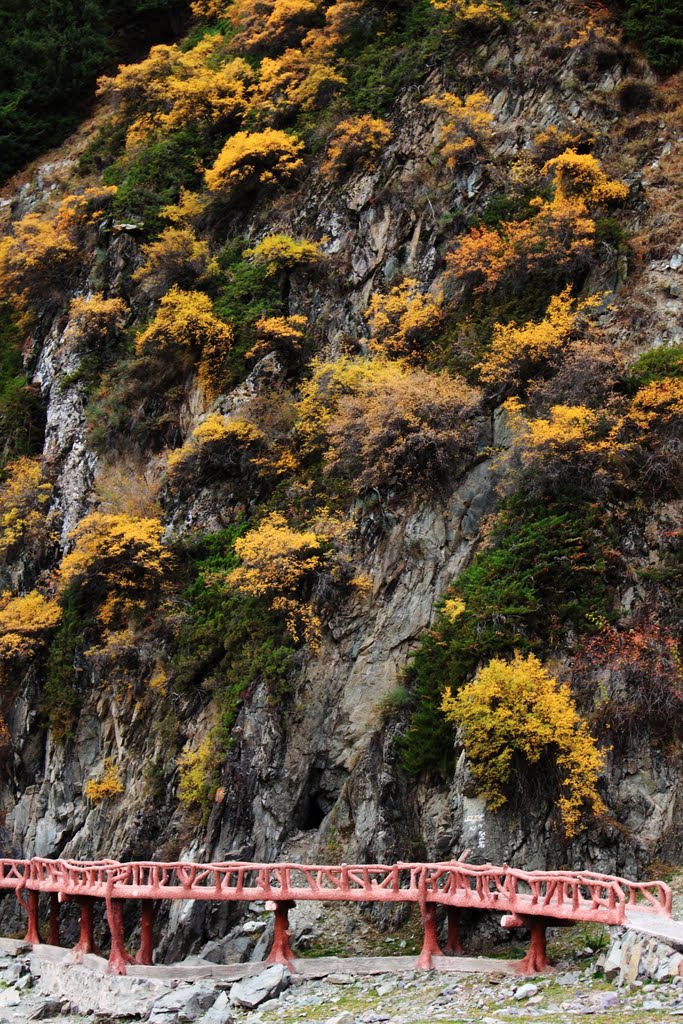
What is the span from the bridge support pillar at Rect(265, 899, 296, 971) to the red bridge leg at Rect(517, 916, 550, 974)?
12.7ft

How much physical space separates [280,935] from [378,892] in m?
1.96

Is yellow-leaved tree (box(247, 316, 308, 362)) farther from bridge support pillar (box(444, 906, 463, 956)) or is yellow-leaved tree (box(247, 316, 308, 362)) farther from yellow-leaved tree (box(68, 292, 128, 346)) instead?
bridge support pillar (box(444, 906, 463, 956))

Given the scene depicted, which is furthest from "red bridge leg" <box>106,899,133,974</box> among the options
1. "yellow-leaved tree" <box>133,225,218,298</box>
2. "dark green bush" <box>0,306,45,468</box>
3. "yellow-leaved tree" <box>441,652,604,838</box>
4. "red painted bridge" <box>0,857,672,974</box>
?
"yellow-leaved tree" <box>133,225,218,298</box>

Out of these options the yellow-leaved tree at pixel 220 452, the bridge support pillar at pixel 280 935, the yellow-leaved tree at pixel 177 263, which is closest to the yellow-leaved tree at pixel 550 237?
the yellow-leaved tree at pixel 220 452

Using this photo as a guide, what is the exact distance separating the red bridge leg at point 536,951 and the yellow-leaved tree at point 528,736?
2.18 meters

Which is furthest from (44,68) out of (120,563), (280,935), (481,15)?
(280,935)

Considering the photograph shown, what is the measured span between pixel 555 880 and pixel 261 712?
7.78m

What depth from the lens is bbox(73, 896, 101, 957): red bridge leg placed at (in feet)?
57.1

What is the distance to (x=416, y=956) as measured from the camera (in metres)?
14.8

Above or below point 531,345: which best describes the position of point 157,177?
above

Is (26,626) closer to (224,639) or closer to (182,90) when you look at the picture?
(224,639)

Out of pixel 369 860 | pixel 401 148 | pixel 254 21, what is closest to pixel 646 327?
pixel 401 148

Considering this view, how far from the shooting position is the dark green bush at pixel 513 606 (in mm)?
16734

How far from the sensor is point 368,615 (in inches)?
758
